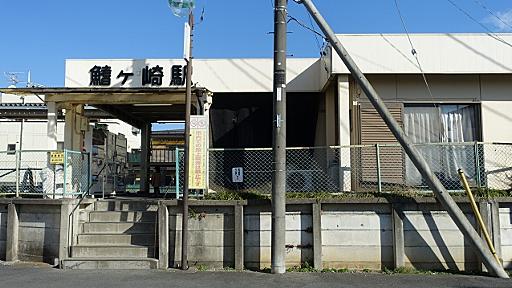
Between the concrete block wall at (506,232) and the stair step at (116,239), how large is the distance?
261 inches

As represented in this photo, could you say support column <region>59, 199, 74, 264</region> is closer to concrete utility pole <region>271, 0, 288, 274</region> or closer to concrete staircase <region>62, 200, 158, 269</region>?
concrete staircase <region>62, 200, 158, 269</region>

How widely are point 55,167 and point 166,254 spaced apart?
3441 mm

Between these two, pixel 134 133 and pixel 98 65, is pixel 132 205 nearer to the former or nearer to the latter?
pixel 98 65

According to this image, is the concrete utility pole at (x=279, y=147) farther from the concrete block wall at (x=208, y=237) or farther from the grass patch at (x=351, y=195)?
the concrete block wall at (x=208, y=237)

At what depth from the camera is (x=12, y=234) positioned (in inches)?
354

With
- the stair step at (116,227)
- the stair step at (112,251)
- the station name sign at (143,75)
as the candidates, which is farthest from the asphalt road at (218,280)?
the station name sign at (143,75)

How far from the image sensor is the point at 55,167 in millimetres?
9625

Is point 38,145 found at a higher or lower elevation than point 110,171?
higher

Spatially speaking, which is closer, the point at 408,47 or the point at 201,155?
the point at 201,155

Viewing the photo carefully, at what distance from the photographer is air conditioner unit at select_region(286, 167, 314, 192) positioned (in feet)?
29.3

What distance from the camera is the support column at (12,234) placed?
29.4 ft

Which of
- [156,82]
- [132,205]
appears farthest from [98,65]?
[132,205]

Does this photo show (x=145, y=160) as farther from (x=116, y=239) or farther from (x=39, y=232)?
(x=116, y=239)

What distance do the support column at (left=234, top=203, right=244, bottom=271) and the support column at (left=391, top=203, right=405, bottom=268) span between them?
283 centimetres
